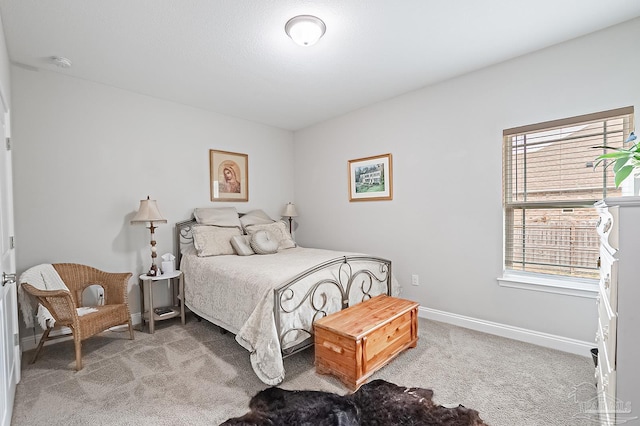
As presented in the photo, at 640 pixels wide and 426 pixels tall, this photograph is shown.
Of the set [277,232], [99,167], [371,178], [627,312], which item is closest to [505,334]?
[627,312]

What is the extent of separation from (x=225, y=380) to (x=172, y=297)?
1839 mm

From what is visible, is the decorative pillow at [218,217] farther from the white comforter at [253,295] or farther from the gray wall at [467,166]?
the gray wall at [467,166]

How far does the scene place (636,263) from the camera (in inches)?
39.9

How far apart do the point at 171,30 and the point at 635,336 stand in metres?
3.12

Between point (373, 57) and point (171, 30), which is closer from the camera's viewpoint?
point (171, 30)

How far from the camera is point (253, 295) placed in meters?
2.34

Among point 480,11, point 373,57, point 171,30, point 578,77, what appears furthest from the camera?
point 373,57

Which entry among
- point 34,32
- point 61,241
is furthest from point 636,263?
point 61,241

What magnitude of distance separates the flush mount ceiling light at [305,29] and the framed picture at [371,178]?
6.14 ft

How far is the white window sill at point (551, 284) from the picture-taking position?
2.43 meters

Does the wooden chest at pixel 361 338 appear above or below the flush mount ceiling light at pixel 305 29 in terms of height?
below

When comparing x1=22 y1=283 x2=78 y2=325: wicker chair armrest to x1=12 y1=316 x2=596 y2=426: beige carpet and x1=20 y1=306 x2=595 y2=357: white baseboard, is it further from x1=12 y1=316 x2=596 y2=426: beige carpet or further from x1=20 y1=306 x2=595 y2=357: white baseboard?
x1=20 y1=306 x2=595 y2=357: white baseboard

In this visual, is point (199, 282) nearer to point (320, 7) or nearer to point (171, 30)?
point (171, 30)

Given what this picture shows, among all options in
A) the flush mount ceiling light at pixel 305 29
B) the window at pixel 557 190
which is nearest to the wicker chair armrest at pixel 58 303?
the flush mount ceiling light at pixel 305 29
